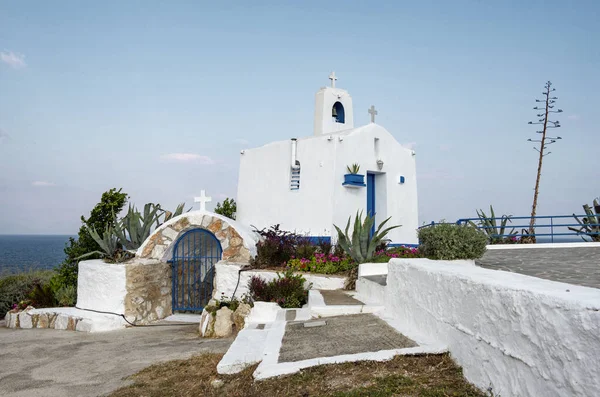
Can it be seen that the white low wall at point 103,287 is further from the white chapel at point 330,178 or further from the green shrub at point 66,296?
the white chapel at point 330,178

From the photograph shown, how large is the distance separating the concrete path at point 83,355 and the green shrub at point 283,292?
1.15 m

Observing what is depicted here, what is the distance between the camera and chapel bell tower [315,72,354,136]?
623 inches

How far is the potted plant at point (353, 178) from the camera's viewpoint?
44.3 ft

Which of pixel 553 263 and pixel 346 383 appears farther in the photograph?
pixel 553 263

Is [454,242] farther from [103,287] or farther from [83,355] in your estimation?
[103,287]

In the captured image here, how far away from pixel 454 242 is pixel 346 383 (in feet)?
18.0

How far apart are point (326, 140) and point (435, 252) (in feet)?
18.0

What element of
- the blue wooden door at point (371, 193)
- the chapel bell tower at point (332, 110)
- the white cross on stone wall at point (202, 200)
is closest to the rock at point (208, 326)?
the white cross on stone wall at point (202, 200)

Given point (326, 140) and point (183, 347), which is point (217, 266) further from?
point (326, 140)

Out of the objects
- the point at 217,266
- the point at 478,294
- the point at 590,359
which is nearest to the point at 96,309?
the point at 217,266

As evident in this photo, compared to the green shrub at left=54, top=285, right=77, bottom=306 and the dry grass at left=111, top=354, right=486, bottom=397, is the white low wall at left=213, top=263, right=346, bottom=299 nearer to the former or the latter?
the green shrub at left=54, top=285, right=77, bottom=306

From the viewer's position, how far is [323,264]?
1097cm

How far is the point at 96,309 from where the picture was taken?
38.1 ft

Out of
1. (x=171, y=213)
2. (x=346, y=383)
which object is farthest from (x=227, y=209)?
(x=346, y=383)
